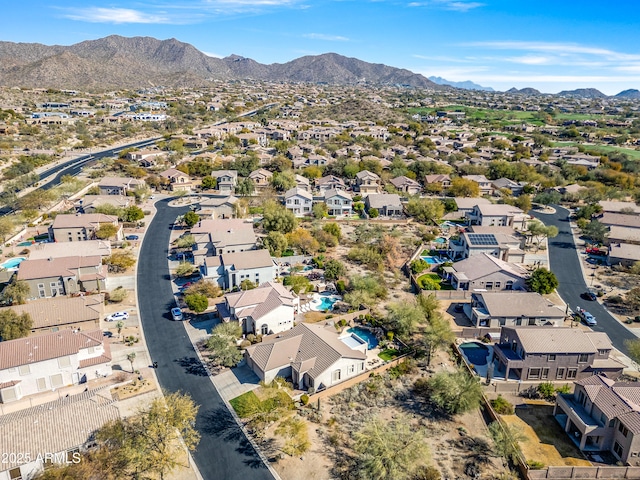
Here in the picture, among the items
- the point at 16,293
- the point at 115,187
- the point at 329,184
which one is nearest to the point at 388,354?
the point at 16,293

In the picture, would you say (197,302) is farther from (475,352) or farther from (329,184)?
(329,184)

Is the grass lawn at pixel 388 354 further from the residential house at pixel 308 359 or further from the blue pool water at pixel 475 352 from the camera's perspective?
the blue pool water at pixel 475 352

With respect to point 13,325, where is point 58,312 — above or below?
below

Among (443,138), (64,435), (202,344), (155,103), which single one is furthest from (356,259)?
(155,103)

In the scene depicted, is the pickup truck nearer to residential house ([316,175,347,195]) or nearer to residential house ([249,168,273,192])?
residential house ([316,175,347,195])

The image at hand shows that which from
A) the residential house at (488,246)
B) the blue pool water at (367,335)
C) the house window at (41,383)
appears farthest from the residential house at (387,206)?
the house window at (41,383)

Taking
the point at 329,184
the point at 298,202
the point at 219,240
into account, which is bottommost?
the point at 219,240

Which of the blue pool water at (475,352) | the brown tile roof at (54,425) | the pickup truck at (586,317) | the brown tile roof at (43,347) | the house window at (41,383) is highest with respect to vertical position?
the brown tile roof at (43,347)
